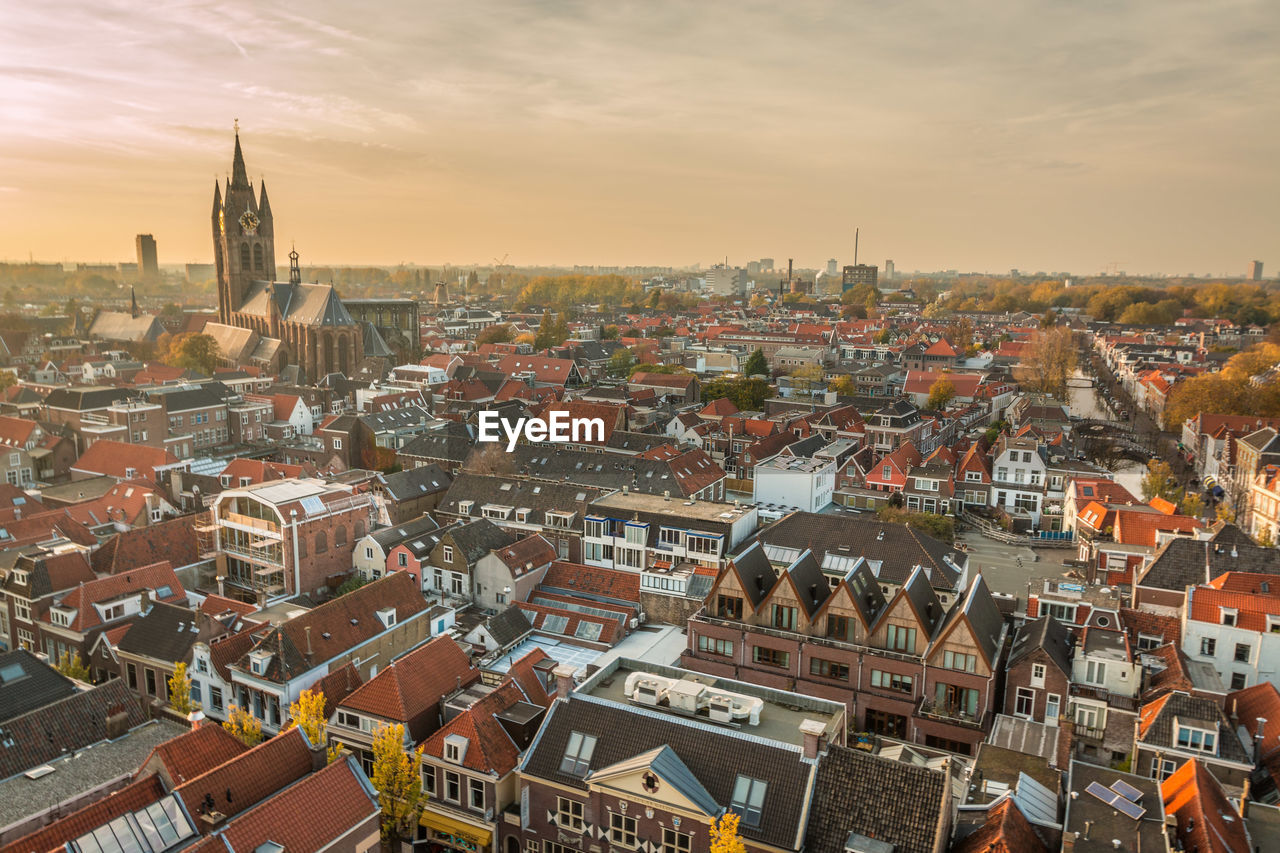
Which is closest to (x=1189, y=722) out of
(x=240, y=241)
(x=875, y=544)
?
(x=875, y=544)

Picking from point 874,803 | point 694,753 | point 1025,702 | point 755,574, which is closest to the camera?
point 874,803

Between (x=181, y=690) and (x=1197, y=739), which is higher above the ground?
(x=1197, y=739)

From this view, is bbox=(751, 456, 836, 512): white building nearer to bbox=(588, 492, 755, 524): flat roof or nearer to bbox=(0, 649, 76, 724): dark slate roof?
bbox=(588, 492, 755, 524): flat roof

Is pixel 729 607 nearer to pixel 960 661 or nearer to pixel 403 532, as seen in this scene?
pixel 960 661

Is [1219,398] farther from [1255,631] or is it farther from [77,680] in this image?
[77,680]

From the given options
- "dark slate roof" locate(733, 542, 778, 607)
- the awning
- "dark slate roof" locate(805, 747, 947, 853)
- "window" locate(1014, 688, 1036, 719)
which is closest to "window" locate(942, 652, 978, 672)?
"window" locate(1014, 688, 1036, 719)

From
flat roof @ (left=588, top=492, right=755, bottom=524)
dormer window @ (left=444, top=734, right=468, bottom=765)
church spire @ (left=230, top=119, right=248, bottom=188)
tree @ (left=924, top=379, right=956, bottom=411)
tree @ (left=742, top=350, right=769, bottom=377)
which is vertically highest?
church spire @ (left=230, top=119, right=248, bottom=188)

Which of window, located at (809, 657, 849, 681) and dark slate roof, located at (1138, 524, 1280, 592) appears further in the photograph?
dark slate roof, located at (1138, 524, 1280, 592)
